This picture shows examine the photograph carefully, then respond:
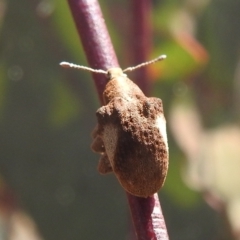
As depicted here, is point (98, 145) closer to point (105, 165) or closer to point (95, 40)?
point (105, 165)

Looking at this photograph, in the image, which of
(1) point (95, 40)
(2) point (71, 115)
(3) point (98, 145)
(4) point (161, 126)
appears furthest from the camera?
(2) point (71, 115)

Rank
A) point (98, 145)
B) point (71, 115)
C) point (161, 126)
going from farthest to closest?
point (71, 115) → point (98, 145) → point (161, 126)

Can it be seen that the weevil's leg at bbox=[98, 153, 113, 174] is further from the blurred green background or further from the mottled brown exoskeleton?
the blurred green background

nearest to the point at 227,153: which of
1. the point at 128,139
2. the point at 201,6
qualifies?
the point at 201,6

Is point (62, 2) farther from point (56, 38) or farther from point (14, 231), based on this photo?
point (14, 231)

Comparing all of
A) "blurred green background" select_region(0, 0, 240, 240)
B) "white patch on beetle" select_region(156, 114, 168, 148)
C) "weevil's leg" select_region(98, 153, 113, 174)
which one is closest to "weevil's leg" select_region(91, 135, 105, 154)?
"weevil's leg" select_region(98, 153, 113, 174)

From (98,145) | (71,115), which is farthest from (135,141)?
(71,115)
